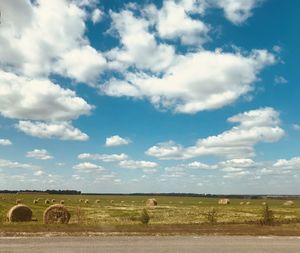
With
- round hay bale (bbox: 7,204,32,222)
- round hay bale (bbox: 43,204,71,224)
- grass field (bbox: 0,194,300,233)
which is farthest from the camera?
round hay bale (bbox: 7,204,32,222)

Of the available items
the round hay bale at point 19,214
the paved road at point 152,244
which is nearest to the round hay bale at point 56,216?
the round hay bale at point 19,214

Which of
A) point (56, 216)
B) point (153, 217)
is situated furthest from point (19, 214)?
point (153, 217)

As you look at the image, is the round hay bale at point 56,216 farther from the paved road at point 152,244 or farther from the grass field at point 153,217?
the paved road at point 152,244

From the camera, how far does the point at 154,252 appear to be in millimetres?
18781

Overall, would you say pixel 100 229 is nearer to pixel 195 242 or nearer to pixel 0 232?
pixel 0 232

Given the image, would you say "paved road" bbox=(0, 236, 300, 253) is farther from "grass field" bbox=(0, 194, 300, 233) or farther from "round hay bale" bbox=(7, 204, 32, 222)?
"round hay bale" bbox=(7, 204, 32, 222)

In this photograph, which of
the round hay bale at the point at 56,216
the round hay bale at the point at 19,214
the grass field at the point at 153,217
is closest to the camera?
the grass field at the point at 153,217

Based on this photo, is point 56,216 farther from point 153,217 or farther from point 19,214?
point 153,217

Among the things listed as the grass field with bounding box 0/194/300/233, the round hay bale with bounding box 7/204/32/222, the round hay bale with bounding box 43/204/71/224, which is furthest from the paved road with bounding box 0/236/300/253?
the round hay bale with bounding box 7/204/32/222

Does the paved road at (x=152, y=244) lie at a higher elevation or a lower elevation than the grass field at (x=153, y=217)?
lower

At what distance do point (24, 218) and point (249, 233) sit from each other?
24801 mm

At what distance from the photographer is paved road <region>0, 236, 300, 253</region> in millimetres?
19391

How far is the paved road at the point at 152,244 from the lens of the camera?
19.4 m

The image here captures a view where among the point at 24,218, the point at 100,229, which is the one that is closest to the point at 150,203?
the point at 24,218
